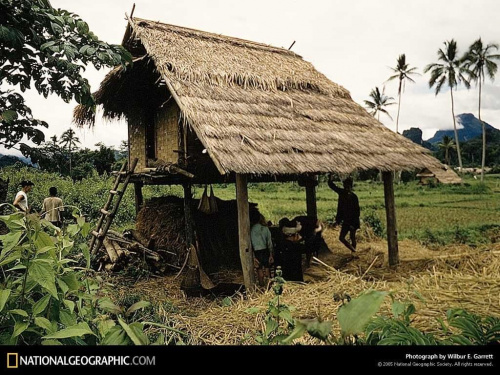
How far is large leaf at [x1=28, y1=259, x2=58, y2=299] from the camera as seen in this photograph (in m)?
1.66

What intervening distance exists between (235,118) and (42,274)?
5.05 meters

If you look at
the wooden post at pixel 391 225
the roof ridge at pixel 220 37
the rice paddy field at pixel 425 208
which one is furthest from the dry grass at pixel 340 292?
the roof ridge at pixel 220 37

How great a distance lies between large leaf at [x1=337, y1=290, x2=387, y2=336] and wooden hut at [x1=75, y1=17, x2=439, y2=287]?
3.97m

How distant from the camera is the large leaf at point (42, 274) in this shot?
1.66m

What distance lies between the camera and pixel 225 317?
4633mm

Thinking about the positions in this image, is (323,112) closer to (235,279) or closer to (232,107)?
(232,107)

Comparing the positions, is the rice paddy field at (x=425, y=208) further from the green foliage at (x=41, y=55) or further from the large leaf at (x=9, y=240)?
the large leaf at (x=9, y=240)

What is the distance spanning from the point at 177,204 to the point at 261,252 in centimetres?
379

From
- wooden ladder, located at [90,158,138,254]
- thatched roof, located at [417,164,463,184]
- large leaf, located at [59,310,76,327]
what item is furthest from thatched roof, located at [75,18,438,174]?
large leaf, located at [59,310,76,327]

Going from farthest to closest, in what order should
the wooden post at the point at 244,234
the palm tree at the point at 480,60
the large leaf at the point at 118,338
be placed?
the palm tree at the point at 480,60
the wooden post at the point at 244,234
the large leaf at the point at 118,338

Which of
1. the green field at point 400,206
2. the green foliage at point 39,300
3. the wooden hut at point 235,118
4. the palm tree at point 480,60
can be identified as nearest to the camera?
the green foliage at point 39,300

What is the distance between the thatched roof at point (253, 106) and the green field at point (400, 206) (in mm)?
4739

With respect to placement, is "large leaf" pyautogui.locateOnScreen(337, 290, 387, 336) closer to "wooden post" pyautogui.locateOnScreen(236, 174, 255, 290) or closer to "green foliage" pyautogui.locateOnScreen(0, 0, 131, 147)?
"green foliage" pyautogui.locateOnScreen(0, 0, 131, 147)
